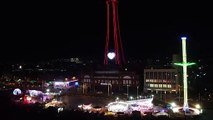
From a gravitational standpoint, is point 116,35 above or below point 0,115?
above

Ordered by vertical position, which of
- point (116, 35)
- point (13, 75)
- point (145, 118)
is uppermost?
point (116, 35)

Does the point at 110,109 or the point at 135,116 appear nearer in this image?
the point at 135,116

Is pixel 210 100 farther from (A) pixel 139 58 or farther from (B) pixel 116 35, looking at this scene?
(A) pixel 139 58

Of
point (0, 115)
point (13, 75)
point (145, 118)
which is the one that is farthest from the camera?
point (13, 75)

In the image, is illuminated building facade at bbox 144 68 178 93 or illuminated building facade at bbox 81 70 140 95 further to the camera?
illuminated building facade at bbox 81 70 140 95

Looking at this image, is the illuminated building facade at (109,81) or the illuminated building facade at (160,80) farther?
the illuminated building facade at (109,81)

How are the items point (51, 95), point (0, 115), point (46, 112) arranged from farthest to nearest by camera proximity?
point (51, 95) → point (46, 112) → point (0, 115)

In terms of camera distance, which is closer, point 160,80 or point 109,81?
point 160,80

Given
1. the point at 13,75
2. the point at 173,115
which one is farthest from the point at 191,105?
the point at 13,75
